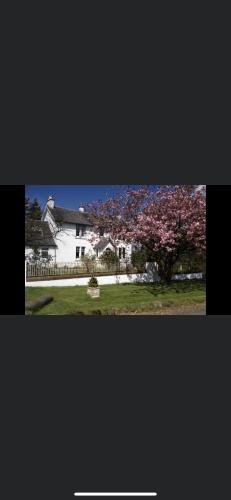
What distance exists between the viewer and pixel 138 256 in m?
6.27

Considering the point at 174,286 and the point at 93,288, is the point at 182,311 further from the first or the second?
the point at 93,288

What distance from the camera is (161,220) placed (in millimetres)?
6328

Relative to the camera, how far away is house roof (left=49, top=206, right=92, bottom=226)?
18.9 ft

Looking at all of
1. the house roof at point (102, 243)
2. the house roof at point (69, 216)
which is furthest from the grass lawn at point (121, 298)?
the house roof at point (69, 216)

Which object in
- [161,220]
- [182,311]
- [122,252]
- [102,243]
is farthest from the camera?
[161,220]

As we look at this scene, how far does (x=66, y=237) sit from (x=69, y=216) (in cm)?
37

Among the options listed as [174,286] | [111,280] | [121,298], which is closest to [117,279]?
[111,280]

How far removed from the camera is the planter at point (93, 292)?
5.90 meters

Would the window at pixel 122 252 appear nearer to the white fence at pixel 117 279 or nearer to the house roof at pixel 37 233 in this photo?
the white fence at pixel 117 279

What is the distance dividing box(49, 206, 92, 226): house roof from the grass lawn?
3.74 feet

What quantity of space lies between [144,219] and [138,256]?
68 centimetres
